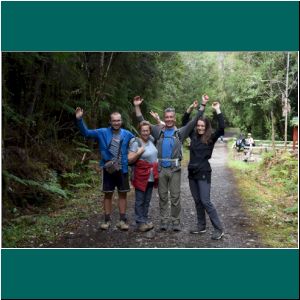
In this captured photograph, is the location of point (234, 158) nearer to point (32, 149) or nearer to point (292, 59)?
point (292, 59)

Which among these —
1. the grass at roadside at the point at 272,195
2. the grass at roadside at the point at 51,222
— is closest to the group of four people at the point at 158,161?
the grass at roadside at the point at 51,222

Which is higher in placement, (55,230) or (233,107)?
(233,107)

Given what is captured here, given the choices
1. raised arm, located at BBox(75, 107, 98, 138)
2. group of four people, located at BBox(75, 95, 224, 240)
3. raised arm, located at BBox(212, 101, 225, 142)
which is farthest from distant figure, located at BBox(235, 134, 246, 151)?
raised arm, located at BBox(75, 107, 98, 138)

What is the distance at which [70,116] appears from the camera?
836 cm

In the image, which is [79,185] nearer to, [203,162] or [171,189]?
[171,189]

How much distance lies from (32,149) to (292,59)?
4.34 metres

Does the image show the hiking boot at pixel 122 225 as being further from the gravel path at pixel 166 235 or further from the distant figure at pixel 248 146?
the distant figure at pixel 248 146

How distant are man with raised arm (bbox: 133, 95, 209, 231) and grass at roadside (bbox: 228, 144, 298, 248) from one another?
126 centimetres

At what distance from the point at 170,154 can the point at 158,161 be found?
0.66ft

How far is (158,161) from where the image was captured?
18.9ft

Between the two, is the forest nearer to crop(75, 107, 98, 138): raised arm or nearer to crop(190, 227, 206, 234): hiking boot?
crop(75, 107, 98, 138): raised arm

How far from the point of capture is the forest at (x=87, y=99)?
624 centimetres

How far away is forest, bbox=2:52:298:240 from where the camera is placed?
246 inches

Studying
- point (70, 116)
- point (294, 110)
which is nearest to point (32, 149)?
point (70, 116)
